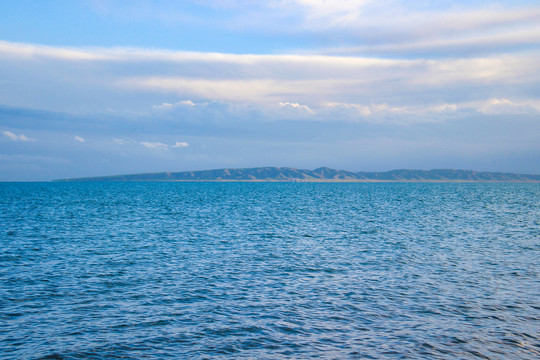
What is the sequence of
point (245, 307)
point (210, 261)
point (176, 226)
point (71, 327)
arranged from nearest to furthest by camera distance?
point (71, 327) < point (245, 307) < point (210, 261) < point (176, 226)

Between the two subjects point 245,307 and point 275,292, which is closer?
point 245,307

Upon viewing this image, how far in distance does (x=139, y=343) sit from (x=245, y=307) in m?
5.85

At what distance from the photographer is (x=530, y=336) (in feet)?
56.1

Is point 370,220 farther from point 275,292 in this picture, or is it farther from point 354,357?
point 354,357

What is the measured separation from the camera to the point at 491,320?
19016 millimetres

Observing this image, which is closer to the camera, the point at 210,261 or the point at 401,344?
the point at 401,344

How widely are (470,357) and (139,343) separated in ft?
39.3

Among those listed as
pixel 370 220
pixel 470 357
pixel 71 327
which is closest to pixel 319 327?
pixel 470 357

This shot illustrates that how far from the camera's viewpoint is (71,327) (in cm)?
1808

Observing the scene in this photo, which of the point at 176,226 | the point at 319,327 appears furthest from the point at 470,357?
the point at 176,226

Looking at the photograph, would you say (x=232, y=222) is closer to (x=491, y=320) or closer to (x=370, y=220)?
(x=370, y=220)

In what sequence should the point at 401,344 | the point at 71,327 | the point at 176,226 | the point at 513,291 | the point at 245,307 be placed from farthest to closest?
the point at 176,226 → the point at 513,291 → the point at 245,307 → the point at 71,327 → the point at 401,344

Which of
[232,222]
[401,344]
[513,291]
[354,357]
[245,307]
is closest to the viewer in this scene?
[354,357]

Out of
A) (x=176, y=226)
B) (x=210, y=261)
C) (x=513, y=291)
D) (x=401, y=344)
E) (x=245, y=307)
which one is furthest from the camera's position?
(x=176, y=226)
